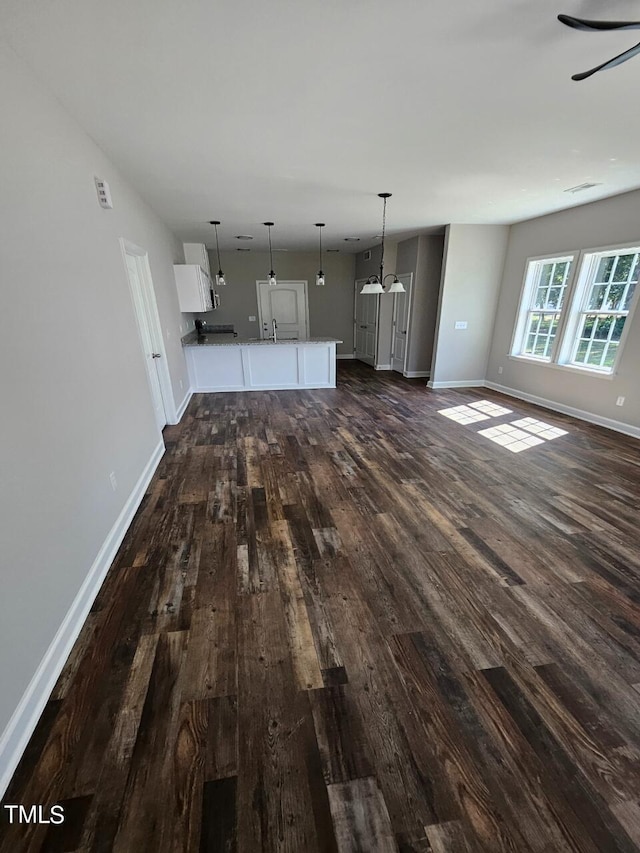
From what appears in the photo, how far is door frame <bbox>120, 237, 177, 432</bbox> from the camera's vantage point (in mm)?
3676

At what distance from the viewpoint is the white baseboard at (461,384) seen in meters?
6.54

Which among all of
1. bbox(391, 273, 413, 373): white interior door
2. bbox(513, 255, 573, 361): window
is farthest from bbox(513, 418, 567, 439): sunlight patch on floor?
bbox(391, 273, 413, 373): white interior door

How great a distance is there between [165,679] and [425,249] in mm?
7219

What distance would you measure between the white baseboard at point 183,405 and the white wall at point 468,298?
4.44 m

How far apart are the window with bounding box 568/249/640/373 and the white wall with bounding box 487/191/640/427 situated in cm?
19

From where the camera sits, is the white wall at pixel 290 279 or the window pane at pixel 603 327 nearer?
the window pane at pixel 603 327

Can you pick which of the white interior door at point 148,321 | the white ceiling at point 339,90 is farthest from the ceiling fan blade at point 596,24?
the white interior door at point 148,321

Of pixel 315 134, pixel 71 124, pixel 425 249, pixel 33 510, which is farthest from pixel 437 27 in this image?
pixel 425 249

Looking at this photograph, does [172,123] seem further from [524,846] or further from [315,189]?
[524,846]

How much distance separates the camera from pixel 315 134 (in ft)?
8.23

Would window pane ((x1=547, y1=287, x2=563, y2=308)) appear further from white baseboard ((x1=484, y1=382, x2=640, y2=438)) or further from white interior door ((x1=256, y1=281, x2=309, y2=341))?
white interior door ((x1=256, y1=281, x2=309, y2=341))

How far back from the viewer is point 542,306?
5.34m

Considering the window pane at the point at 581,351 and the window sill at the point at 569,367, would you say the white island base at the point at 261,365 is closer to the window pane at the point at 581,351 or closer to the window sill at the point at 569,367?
the window sill at the point at 569,367

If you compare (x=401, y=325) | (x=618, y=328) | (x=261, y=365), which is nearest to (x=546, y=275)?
A: (x=618, y=328)
